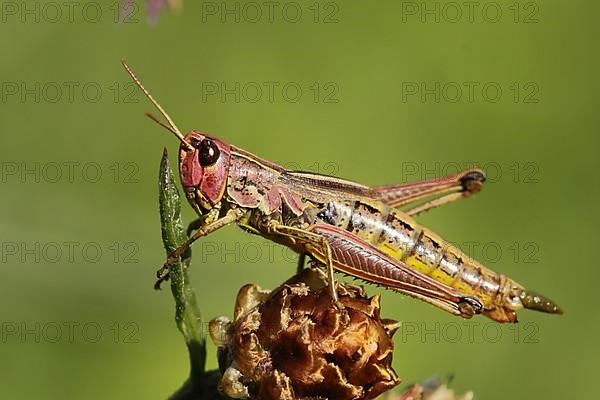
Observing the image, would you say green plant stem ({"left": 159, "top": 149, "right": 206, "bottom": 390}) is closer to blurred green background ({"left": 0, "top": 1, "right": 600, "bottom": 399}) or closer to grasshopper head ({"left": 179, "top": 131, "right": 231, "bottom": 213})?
grasshopper head ({"left": 179, "top": 131, "right": 231, "bottom": 213})

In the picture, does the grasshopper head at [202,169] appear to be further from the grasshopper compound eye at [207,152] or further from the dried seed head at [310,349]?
the dried seed head at [310,349]

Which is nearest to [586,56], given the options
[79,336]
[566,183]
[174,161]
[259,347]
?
[566,183]

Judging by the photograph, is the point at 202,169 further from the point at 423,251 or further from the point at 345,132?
the point at 345,132

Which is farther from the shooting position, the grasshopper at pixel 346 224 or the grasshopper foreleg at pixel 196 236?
the grasshopper at pixel 346 224

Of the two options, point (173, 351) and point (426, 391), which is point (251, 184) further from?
point (173, 351)

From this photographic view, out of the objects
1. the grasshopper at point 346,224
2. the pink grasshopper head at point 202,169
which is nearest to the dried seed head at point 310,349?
the grasshopper at point 346,224

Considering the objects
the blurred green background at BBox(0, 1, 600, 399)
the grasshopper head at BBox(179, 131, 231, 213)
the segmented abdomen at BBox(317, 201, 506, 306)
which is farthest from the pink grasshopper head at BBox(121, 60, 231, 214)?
the blurred green background at BBox(0, 1, 600, 399)
